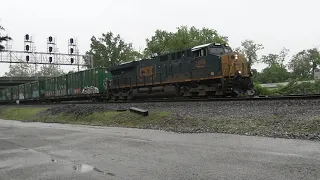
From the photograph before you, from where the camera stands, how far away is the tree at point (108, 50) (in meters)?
86.2

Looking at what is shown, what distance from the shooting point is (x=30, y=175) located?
5809 millimetres

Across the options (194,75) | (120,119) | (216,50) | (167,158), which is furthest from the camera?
(194,75)

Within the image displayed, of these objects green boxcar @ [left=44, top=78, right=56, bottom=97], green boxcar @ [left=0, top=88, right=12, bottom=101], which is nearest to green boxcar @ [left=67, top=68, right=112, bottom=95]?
green boxcar @ [left=44, top=78, right=56, bottom=97]

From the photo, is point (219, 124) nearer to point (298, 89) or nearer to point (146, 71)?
point (146, 71)

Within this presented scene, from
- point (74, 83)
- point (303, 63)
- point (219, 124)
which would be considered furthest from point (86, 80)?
point (303, 63)

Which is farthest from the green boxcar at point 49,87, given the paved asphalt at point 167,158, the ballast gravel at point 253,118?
the paved asphalt at point 167,158

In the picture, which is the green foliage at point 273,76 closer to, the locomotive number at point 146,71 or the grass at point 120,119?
the locomotive number at point 146,71

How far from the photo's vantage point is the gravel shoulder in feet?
29.6

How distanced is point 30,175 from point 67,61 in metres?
53.6

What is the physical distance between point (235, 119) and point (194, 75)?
8.87m

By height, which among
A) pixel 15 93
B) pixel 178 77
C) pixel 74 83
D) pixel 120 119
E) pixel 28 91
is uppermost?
pixel 74 83

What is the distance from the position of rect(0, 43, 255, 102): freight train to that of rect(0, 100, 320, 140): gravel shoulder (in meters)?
3.26

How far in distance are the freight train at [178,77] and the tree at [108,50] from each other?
53851 millimetres

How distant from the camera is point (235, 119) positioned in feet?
36.0
